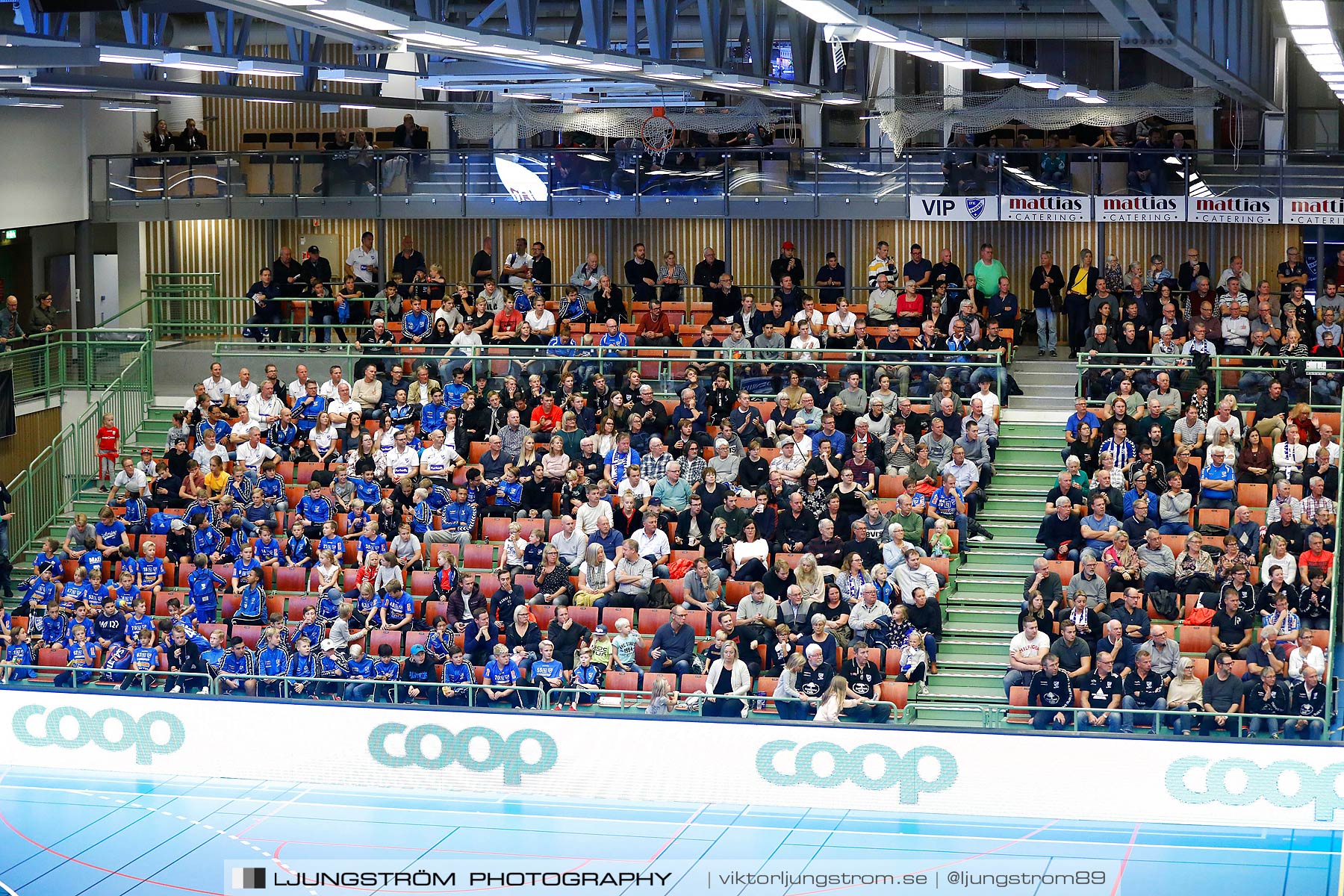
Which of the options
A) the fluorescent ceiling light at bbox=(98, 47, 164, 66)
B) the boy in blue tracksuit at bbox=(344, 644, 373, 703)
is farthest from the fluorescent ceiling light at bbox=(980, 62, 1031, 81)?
the boy in blue tracksuit at bbox=(344, 644, 373, 703)

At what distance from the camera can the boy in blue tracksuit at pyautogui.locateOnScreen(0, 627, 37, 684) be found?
15.4 meters

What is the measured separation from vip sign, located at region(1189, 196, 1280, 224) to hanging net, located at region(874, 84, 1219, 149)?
115 cm

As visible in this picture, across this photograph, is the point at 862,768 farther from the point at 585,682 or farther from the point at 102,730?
the point at 102,730

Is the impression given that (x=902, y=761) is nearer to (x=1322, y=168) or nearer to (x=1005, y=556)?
(x=1005, y=556)

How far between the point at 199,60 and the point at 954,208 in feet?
41.5

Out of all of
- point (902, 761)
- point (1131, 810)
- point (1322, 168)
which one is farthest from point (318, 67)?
point (1322, 168)

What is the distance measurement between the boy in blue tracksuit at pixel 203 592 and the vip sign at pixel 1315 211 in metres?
14.2

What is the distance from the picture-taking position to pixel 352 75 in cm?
1534

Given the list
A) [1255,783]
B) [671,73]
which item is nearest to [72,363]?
[671,73]

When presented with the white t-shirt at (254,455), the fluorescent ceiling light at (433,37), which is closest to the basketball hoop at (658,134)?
the white t-shirt at (254,455)

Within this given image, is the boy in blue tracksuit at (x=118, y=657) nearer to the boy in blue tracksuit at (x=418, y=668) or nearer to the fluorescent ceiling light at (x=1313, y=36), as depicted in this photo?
the boy in blue tracksuit at (x=418, y=668)

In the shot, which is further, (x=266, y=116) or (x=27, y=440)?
(x=266, y=116)

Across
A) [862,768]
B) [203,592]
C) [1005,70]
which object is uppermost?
[1005,70]

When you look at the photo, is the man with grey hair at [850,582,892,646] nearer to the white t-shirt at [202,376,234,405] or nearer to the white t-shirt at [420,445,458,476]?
the white t-shirt at [420,445,458,476]
